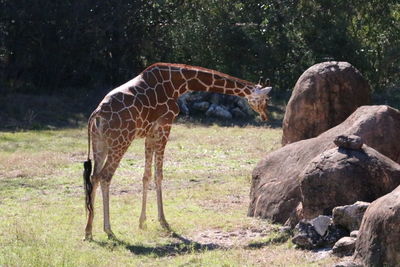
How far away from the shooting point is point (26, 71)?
A: 87.2ft

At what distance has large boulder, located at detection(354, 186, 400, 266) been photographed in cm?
815

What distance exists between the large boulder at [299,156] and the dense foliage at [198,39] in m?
13.5

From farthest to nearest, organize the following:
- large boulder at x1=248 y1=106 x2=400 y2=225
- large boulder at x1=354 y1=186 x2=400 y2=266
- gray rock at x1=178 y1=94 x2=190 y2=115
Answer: gray rock at x1=178 y1=94 x2=190 y2=115, large boulder at x1=248 y1=106 x2=400 y2=225, large boulder at x1=354 y1=186 x2=400 y2=266

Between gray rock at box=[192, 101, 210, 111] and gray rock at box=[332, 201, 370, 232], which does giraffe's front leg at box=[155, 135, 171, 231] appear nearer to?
gray rock at box=[332, 201, 370, 232]

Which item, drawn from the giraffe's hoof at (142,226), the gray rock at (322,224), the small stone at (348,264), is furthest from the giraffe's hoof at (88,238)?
the small stone at (348,264)

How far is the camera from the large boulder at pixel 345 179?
1002 cm

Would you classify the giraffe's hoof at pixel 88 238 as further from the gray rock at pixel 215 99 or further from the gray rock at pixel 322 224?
the gray rock at pixel 215 99

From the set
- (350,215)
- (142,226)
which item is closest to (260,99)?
(142,226)

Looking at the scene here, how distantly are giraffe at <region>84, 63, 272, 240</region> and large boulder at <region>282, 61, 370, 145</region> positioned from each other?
144 centimetres

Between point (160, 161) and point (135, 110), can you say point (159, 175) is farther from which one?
point (135, 110)

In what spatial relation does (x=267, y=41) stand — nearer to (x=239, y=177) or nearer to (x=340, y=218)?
(x=239, y=177)

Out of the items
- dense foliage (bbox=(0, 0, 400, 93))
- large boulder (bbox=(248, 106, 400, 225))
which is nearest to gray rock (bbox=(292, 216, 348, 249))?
large boulder (bbox=(248, 106, 400, 225))

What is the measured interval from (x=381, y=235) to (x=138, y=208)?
218 inches

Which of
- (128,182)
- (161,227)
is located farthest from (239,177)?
(161,227)
